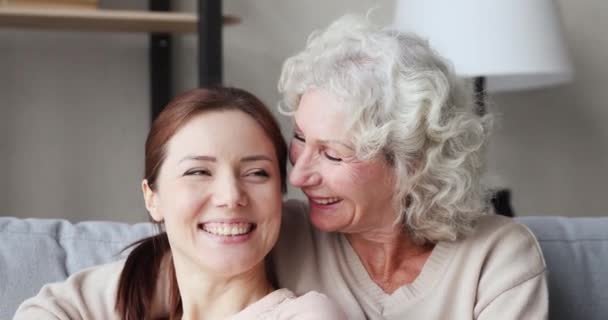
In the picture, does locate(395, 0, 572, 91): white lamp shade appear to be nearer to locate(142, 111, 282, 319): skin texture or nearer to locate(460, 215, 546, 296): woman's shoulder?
locate(460, 215, 546, 296): woman's shoulder

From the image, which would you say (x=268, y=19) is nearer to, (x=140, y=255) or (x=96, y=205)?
(x=96, y=205)

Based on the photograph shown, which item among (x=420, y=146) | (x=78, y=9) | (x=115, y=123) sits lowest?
(x=115, y=123)

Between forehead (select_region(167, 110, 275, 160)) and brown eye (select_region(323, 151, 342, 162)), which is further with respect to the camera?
brown eye (select_region(323, 151, 342, 162))

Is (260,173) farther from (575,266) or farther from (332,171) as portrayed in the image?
(575,266)

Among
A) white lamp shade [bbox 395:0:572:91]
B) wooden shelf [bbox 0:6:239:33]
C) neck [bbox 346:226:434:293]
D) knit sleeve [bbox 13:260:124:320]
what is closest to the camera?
knit sleeve [bbox 13:260:124:320]

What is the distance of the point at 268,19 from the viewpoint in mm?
2854

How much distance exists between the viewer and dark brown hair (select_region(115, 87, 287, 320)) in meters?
1.43

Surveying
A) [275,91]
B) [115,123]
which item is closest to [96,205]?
[115,123]

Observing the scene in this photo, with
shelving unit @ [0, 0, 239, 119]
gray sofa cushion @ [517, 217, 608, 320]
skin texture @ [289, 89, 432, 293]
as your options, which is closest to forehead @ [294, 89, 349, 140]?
skin texture @ [289, 89, 432, 293]

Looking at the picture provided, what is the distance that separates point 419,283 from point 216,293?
36cm

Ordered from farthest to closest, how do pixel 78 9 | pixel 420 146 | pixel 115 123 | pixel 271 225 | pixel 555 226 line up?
pixel 115 123, pixel 78 9, pixel 555 226, pixel 420 146, pixel 271 225

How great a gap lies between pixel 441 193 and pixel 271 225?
1.08 feet

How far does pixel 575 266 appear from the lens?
68.7 inches

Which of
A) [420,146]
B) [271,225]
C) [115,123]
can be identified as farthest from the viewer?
[115,123]
